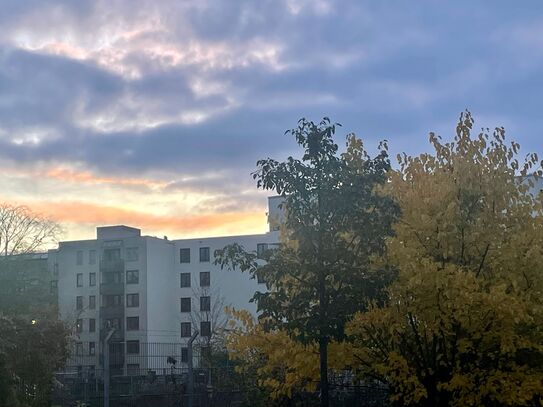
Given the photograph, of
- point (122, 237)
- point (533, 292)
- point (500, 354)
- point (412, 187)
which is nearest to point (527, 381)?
point (500, 354)

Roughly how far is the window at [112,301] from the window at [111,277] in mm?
1649

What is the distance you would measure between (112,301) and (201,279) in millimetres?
10080

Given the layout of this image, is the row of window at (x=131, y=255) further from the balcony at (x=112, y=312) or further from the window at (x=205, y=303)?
the window at (x=205, y=303)

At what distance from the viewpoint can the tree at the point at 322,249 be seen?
1300 centimetres

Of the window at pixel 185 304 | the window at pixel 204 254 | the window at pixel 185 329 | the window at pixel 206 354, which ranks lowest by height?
the window at pixel 185 329

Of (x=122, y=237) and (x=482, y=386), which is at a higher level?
(x=122, y=237)

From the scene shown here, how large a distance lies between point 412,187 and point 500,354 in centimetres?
364

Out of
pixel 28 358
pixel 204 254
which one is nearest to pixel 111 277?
pixel 204 254

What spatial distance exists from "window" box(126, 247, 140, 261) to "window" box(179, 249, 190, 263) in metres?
5.26

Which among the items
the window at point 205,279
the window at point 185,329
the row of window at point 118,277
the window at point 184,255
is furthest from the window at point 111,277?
the window at point 205,279

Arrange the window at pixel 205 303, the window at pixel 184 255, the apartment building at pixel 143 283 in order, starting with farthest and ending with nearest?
the window at pixel 184 255 < the apartment building at pixel 143 283 < the window at pixel 205 303

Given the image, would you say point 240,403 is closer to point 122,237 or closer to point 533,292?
point 533,292

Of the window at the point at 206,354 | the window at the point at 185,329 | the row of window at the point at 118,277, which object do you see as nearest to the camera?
the window at the point at 206,354

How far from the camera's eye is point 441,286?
14.4 m
